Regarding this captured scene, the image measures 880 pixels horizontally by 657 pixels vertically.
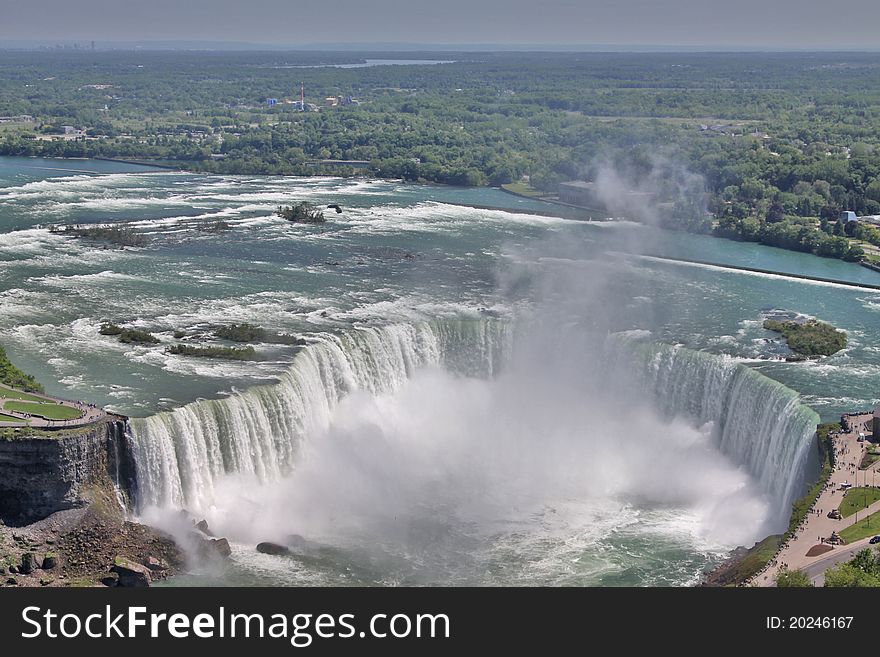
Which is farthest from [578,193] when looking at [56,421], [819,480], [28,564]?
[28,564]

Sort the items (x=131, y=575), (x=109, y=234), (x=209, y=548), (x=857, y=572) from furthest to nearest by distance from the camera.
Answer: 1. (x=109, y=234)
2. (x=209, y=548)
3. (x=131, y=575)
4. (x=857, y=572)

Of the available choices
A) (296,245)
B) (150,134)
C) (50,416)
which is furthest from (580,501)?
(150,134)

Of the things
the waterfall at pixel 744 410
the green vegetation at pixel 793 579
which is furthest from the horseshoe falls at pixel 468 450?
the green vegetation at pixel 793 579

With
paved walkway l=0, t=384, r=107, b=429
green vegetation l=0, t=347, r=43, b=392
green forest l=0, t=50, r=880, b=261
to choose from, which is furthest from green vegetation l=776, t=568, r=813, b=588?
green forest l=0, t=50, r=880, b=261

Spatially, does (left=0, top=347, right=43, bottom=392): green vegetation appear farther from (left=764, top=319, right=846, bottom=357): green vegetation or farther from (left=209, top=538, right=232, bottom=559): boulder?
(left=764, top=319, right=846, bottom=357): green vegetation

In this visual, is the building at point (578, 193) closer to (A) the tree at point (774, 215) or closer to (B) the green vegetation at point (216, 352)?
(A) the tree at point (774, 215)

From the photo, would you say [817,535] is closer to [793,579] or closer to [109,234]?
[793,579]

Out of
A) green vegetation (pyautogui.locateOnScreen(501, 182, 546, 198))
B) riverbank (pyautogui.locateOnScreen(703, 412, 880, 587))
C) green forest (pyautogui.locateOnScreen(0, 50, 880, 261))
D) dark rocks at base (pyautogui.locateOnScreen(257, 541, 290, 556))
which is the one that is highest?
green forest (pyautogui.locateOnScreen(0, 50, 880, 261))
